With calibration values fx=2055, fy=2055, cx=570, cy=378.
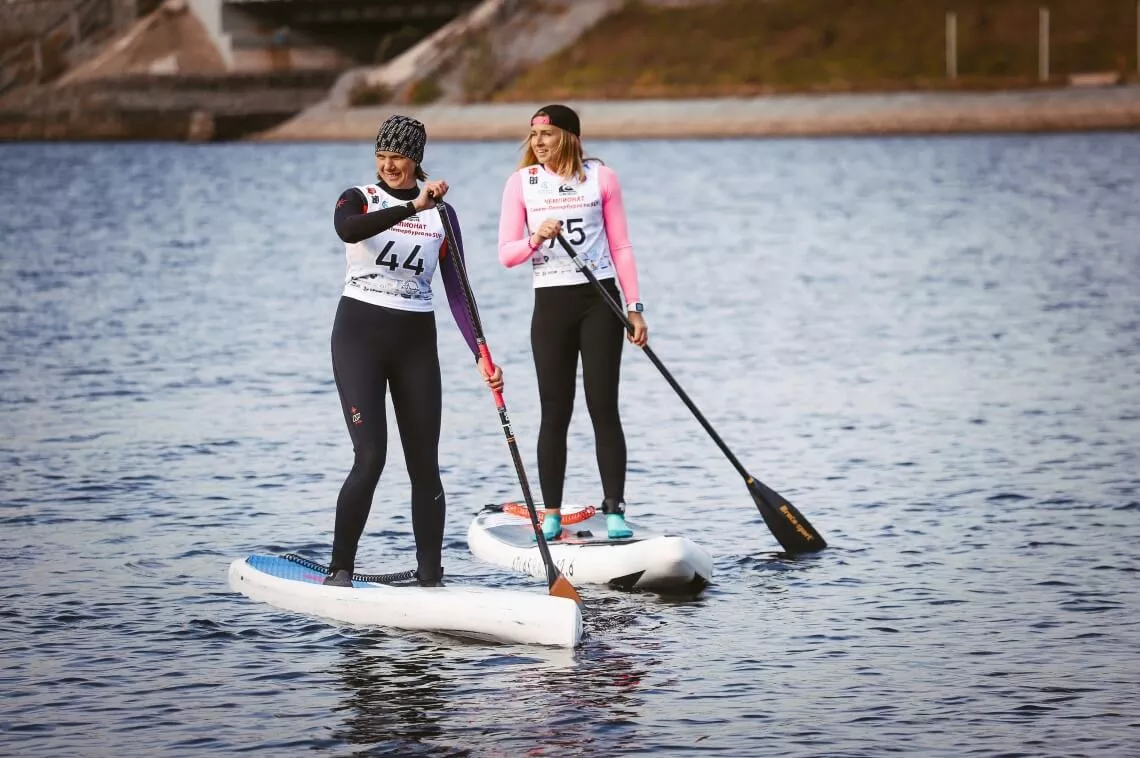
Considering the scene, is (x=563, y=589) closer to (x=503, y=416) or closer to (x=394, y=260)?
(x=503, y=416)

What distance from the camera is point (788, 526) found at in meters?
13.3

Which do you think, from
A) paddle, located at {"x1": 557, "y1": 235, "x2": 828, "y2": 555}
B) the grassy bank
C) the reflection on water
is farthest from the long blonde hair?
the grassy bank

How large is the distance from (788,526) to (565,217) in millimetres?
2581

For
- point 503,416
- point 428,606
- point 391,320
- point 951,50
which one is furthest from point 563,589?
point 951,50

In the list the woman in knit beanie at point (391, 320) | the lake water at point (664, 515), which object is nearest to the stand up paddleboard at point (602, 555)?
the lake water at point (664, 515)

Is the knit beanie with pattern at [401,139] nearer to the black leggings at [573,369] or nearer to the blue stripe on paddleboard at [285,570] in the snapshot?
the black leggings at [573,369]

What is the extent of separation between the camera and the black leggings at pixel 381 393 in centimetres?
1084

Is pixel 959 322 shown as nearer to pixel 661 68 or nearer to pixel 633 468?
pixel 633 468

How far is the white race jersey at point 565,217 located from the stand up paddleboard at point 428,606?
7.02 ft

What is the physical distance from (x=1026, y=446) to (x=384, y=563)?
6504mm

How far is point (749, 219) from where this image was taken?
48188 millimetres

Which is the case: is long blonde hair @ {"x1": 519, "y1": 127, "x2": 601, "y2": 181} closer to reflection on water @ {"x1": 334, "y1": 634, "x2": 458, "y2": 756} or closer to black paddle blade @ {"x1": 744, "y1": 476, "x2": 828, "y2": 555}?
black paddle blade @ {"x1": 744, "y1": 476, "x2": 828, "y2": 555}

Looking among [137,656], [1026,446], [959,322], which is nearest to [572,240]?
[137,656]

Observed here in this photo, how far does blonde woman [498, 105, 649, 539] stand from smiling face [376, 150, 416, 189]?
1.44m
